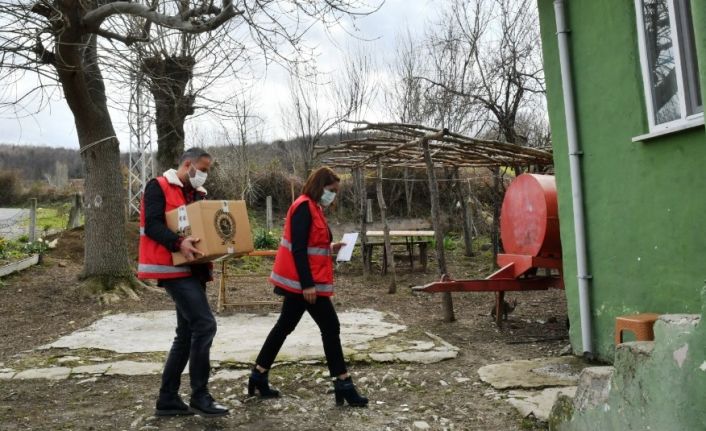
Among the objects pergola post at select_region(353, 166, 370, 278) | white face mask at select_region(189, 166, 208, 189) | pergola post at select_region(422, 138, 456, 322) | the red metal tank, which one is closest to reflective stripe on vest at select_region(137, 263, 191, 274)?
white face mask at select_region(189, 166, 208, 189)

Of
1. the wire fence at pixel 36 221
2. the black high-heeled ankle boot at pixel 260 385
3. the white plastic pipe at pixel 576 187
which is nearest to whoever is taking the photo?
the black high-heeled ankle boot at pixel 260 385

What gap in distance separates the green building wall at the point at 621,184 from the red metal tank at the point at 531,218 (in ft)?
Answer: 3.83

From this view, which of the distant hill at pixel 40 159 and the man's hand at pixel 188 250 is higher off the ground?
the distant hill at pixel 40 159

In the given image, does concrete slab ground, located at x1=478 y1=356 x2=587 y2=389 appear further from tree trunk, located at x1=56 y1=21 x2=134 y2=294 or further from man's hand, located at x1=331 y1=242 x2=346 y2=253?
tree trunk, located at x1=56 y1=21 x2=134 y2=294

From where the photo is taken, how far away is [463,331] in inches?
298

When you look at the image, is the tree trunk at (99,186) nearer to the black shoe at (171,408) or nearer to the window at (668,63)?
the black shoe at (171,408)

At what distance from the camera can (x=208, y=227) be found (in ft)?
13.7

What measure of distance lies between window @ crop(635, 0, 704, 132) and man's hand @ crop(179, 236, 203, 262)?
11.7ft

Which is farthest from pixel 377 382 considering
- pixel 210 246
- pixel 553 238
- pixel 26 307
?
pixel 26 307

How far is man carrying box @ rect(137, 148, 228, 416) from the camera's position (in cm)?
411

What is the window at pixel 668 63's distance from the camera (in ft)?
14.5

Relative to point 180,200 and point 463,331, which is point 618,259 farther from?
point 180,200

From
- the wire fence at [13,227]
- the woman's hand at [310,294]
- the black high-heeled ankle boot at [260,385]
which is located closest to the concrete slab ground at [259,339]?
the black high-heeled ankle boot at [260,385]

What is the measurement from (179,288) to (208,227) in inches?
18.2
